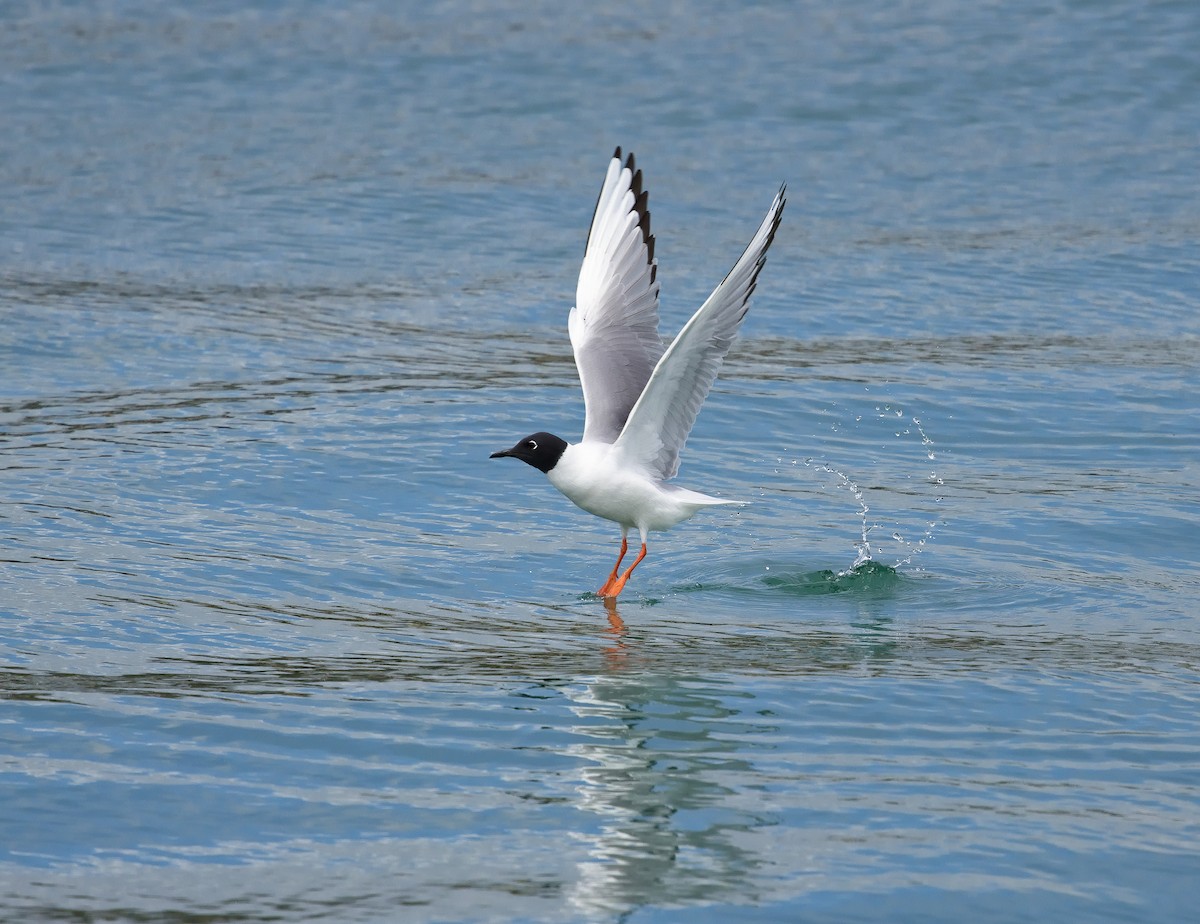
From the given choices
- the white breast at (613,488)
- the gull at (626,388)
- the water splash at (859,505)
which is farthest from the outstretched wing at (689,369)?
the water splash at (859,505)

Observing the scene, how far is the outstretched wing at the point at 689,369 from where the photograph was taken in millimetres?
8055

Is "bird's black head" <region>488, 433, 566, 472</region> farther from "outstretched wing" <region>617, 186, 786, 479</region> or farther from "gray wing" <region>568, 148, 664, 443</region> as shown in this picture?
"outstretched wing" <region>617, 186, 786, 479</region>

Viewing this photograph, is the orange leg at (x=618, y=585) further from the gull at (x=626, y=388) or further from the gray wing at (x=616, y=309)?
the gray wing at (x=616, y=309)

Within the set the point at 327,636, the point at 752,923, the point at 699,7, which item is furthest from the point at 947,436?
the point at 699,7

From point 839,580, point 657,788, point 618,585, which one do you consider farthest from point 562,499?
point 657,788

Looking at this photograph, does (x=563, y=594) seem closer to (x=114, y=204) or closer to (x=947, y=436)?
(x=947, y=436)

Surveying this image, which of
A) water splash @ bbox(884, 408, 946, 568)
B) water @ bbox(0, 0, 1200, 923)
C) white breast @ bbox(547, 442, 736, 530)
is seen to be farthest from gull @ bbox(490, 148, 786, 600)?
water splash @ bbox(884, 408, 946, 568)

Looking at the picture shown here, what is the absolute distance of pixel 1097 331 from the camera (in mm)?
15289

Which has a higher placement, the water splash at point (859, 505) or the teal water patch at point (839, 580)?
the water splash at point (859, 505)

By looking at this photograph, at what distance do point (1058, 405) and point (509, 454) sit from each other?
216 inches

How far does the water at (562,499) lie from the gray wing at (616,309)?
3.22ft

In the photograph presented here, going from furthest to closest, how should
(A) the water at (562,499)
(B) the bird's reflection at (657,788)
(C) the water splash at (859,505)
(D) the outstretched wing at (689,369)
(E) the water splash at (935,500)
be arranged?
(E) the water splash at (935,500) < (C) the water splash at (859,505) < (D) the outstretched wing at (689,369) < (A) the water at (562,499) < (B) the bird's reflection at (657,788)

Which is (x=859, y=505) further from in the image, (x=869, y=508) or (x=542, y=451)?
(x=542, y=451)

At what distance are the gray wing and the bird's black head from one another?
268mm
